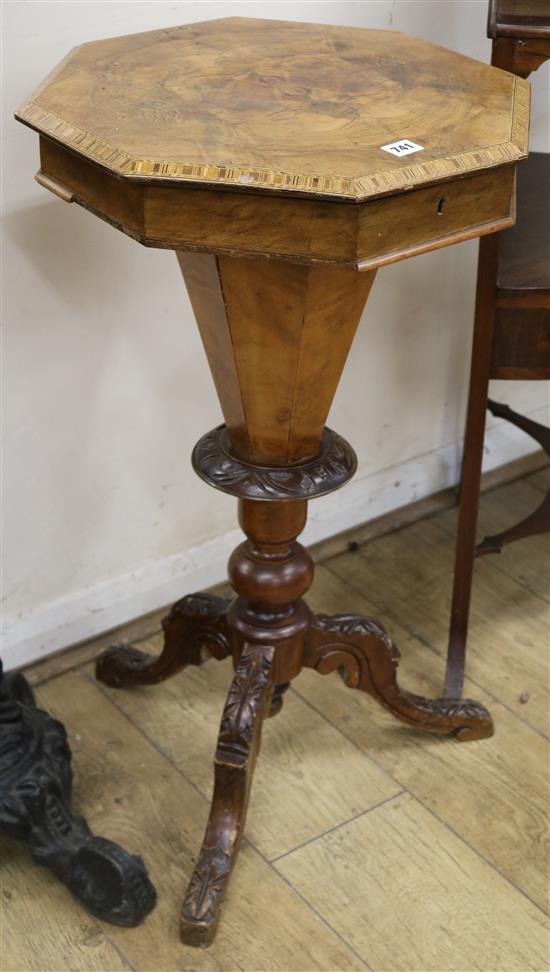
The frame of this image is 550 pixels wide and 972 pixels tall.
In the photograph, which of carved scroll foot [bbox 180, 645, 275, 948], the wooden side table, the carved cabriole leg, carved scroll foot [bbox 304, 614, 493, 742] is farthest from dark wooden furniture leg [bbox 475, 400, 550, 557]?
carved scroll foot [bbox 180, 645, 275, 948]

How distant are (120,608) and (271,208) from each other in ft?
3.39

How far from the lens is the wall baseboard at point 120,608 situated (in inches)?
73.5

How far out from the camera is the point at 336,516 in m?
2.19

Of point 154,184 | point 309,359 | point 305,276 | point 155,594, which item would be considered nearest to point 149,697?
point 155,594

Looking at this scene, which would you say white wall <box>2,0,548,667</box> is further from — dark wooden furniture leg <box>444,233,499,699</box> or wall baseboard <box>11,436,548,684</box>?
dark wooden furniture leg <box>444,233,499,699</box>

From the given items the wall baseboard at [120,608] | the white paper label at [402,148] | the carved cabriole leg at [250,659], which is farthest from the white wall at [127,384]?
the white paper label at [402,148]

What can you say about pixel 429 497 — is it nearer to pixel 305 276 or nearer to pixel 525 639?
pixel 525 639

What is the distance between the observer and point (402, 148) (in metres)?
1.11

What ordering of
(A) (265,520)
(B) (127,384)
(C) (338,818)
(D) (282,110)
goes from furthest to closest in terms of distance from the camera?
(B) (127,384) < (C) (338,818) < (A) (265,520) < (D) (282,110)

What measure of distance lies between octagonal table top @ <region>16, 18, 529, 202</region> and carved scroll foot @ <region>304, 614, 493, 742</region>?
71 centimetres

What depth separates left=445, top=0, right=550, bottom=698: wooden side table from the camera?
4.69ft

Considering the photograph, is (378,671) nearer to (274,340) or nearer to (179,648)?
(179,648)

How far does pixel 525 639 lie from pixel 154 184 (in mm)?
1197

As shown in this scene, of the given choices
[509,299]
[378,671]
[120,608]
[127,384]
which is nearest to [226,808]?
[378,671]
